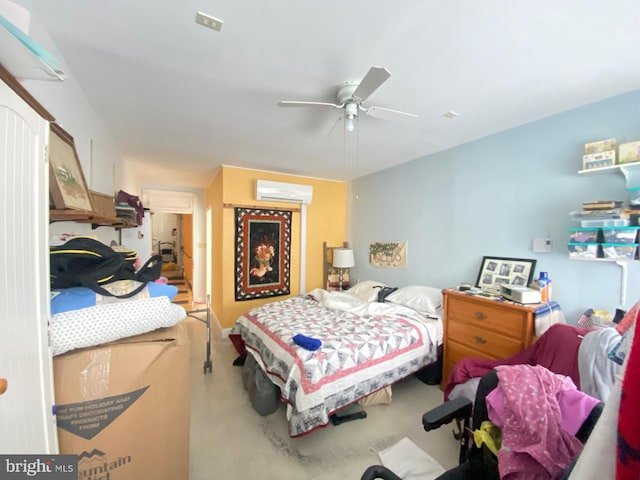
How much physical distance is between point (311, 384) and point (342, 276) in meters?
2.68

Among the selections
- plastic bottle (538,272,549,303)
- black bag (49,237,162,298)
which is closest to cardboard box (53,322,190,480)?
black bag (49,237,162,298)

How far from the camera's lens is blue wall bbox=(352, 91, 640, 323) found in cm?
190

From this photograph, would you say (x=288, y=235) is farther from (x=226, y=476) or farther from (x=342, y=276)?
(x=226, y=476)

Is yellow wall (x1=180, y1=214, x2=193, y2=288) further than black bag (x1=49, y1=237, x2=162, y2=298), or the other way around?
yellow wall (x1=180, y1=214, x2=193, y2=288)

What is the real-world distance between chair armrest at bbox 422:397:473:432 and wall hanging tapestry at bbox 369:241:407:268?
2365 millimetres

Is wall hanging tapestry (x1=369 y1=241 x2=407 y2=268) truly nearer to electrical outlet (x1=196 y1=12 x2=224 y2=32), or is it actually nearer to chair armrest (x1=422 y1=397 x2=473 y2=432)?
chair armrest (x1=422 y1=397 x2=473 y2=432)

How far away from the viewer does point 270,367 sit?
2072 mm

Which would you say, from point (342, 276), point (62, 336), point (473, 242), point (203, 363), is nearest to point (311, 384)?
point (62, 336)

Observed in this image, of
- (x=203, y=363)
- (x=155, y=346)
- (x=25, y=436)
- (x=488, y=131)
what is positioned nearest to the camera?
(x=25, y=436)

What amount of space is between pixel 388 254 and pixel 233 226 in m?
2.33

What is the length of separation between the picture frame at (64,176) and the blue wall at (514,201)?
3.20 meters

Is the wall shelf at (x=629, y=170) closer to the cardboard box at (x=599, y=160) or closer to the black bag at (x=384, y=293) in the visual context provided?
the cardboard box at (x=599, y=160)

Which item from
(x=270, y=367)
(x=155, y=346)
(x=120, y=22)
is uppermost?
(x=120, y=22)

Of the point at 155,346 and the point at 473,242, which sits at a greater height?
the point at 473,242
